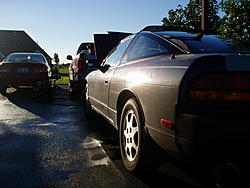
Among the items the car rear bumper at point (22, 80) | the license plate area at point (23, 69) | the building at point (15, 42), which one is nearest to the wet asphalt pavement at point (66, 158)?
the car rear bumper at point (22, 80)

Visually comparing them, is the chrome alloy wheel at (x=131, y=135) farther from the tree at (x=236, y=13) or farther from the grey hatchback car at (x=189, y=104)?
the tree at (x=236, y=13)

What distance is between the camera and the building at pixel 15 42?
168 feet

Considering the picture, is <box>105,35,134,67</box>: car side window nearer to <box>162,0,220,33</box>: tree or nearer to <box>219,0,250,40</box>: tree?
<box>219,0,250,40</box>: tree

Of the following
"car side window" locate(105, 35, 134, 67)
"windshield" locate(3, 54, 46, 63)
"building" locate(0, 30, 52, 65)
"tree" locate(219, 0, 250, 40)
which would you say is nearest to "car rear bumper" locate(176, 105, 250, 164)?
"car side window" locate(105, 35, 134, 67)

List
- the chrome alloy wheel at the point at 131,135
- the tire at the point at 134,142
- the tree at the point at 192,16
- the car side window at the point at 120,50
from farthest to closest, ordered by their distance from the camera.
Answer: the tree at the point at 192,16 < the car side window at the point at 120,50 < the chrome alloy wheel at the point at 131,135 < the tire at the point at 134,142

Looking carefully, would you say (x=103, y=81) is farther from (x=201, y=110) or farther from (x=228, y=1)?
(x=228, y=1)

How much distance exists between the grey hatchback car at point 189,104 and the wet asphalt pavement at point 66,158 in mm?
242

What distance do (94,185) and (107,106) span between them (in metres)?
1.33

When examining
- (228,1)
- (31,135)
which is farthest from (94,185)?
(228,1)

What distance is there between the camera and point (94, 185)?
230 centimetres

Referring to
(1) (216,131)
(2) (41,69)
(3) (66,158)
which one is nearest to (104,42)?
(2) (41,69)

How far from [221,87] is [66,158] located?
2014 mm

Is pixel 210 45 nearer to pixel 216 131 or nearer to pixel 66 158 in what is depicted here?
pixel 216 131

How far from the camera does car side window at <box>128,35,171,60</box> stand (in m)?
2.56
